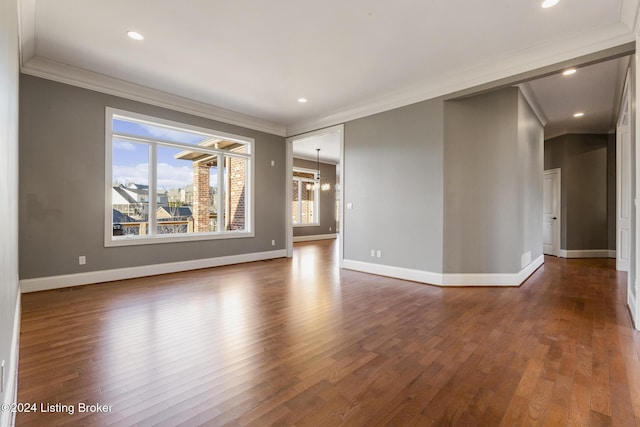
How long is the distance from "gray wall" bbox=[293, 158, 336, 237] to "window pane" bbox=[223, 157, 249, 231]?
4601mm

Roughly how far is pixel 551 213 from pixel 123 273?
30.3 feet

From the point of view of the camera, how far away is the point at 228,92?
4961mm

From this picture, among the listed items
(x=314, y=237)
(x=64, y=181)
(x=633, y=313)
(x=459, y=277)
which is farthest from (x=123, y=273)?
(x=314, y=237)

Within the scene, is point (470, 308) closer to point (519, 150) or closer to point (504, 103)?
point (519, 150)

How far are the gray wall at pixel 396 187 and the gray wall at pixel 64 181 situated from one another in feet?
11.7

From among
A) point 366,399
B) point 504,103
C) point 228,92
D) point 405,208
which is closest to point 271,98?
point 228,92

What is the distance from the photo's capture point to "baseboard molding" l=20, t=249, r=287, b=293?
157 inches

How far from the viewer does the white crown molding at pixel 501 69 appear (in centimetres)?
311

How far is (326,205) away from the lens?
11859mm

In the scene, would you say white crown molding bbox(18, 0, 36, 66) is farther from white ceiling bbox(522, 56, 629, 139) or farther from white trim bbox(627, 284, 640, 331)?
white trim bbox(627, 284, 640, 331)

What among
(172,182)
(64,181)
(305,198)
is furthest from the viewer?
(305,198)

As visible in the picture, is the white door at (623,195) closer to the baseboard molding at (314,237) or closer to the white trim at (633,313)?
the white trim at (633,313)

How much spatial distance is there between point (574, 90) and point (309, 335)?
5471 mm

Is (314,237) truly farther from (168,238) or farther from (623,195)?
(623,195)
